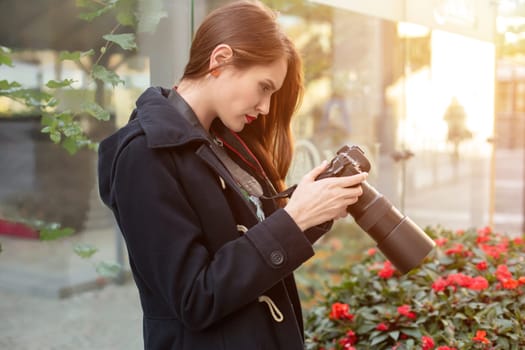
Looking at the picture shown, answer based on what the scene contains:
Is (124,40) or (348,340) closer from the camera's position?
(124,40)

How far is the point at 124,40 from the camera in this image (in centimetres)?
235

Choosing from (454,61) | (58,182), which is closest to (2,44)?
(58,182)

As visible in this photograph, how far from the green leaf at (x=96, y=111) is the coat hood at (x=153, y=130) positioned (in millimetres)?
958

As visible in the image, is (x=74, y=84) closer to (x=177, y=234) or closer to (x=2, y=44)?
(x=2, y=44)

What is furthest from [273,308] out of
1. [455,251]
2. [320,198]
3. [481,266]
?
[455,251]

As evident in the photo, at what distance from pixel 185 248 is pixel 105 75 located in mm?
1283

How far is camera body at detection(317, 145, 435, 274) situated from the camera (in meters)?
1.59

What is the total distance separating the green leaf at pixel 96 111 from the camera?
96.6 inches

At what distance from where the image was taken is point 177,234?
1.34 meters

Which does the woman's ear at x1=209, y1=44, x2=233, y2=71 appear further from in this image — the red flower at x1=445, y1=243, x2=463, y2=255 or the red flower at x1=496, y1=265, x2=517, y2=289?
the red flower at x1=445, y1=243, x2=463, y2=255

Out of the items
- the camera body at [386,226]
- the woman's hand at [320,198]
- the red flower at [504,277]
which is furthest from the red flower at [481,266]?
the woman's hand at [320,198]

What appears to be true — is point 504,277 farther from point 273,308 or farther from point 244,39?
point 244,39

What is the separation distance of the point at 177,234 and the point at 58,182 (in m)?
2.03

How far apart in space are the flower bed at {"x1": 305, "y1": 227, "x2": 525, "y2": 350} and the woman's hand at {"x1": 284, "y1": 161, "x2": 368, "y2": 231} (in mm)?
1035
